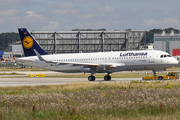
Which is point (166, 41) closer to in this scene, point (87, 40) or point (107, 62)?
point (87, 40)

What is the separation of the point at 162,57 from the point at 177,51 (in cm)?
10418

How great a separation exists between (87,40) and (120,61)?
82590 mm

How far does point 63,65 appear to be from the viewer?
45719 millimetres

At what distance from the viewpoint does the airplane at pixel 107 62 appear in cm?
4228

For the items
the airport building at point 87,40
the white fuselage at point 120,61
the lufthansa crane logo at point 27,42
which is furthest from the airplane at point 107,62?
the airport building at point 87,40

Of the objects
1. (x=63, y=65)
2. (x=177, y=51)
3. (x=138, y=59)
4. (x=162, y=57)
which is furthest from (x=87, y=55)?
(x=177, y=51)

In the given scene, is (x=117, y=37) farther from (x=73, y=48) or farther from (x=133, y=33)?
(x=73, y=48)

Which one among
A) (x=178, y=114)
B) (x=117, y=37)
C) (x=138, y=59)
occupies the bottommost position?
(x=178, y=114)

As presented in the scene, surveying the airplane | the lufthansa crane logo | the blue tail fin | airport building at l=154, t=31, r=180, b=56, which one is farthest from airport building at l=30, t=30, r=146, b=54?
the airplane

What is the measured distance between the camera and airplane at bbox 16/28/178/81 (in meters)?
42.3

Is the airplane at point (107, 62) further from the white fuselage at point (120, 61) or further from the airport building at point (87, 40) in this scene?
the airport building at point (87, 40)

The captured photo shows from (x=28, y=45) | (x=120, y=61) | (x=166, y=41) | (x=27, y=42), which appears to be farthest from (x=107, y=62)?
(x=166, y=41)

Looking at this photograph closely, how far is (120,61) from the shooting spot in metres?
43.4

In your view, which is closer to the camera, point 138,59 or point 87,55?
point 138,59
